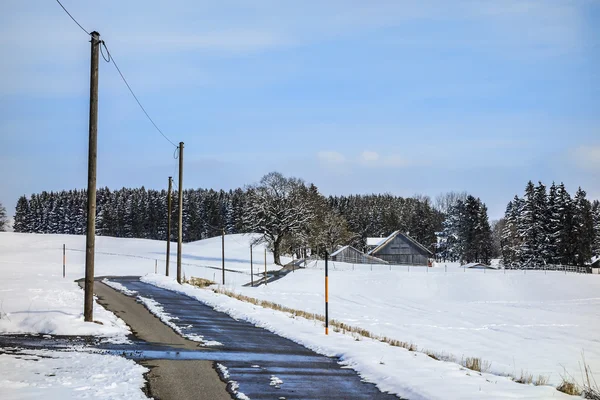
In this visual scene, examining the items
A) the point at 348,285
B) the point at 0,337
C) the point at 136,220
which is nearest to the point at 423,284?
the point at 348,285

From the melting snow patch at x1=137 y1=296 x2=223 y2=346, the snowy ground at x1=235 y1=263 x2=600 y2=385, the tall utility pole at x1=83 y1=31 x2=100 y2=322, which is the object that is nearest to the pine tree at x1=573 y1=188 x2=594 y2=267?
the snowy ground at x1=235 y1=263 x2=600 y2=385

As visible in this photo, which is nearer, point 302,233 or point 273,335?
point 273,335

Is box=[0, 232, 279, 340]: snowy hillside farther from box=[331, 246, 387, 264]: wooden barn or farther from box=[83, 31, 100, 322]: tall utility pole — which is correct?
box=[331, 246, 387, 264]: wooden barn

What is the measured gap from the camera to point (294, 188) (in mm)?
88500

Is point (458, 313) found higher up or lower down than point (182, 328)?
lower down

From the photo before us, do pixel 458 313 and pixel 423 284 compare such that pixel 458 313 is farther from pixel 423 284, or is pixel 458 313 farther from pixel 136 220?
pixel 136 220

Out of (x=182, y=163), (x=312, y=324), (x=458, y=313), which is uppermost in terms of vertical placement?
(x=182, y=163)

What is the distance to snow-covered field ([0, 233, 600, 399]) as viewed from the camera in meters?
10.8

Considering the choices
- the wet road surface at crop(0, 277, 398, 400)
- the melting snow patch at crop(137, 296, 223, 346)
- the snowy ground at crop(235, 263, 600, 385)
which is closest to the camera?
the wet road surface at crop(0, 277, 398, 400)

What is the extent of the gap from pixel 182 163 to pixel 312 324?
24188 millimetres

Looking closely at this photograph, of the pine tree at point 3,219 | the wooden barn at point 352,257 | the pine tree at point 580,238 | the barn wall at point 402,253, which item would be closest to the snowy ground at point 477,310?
the wooden barn at point 352,257

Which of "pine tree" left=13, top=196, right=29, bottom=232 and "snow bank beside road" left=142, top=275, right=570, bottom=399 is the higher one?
"pine tree" left=13, top=196, right=29, bottom=232

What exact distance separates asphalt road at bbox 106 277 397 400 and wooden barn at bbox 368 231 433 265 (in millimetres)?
93440

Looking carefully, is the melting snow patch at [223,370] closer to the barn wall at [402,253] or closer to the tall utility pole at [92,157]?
the tall utility pole at [92,157]
